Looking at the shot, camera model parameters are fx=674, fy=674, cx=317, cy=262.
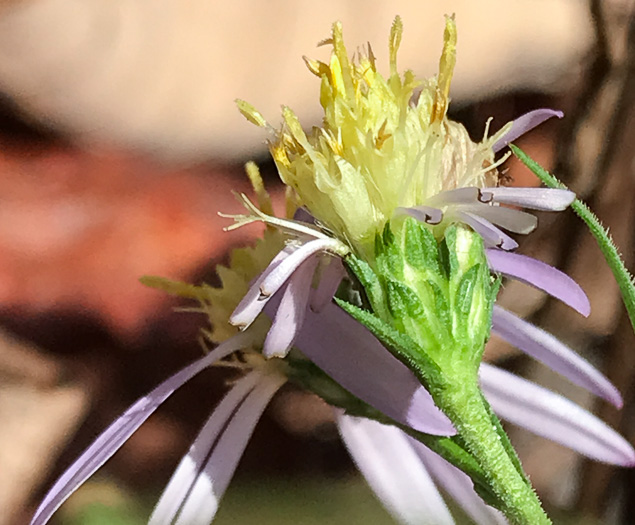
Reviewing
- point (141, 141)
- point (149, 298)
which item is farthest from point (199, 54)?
point (149, 298)

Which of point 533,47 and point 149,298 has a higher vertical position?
point 533,47

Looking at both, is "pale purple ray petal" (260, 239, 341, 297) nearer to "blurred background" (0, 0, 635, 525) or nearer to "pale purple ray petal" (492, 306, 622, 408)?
"pale purple ray petal" (492, 306, 622, 408)

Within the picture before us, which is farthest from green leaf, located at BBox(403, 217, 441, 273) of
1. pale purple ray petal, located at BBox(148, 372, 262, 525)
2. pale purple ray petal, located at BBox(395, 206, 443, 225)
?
pale purple ray petal, located at BBox(148, 372, 262, 525)

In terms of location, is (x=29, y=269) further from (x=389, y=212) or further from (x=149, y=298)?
(x=389, y=212)

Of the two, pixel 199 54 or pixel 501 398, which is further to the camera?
pixel 199 54

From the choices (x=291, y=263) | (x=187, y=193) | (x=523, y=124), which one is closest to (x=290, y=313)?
(x=291, y=263)

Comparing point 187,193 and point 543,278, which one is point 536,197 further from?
point 187,193

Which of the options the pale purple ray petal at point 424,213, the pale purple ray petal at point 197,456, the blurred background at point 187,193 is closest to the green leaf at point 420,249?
the pale purple ray petal at point 424,213
